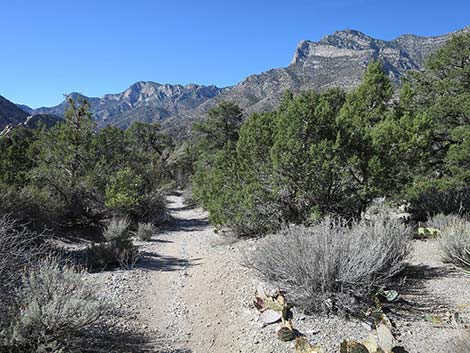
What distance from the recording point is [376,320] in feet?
12.6

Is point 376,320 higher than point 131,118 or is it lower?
lower

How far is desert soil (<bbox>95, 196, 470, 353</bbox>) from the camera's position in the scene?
377 centimetres

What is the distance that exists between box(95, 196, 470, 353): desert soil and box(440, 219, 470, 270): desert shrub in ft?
0.65

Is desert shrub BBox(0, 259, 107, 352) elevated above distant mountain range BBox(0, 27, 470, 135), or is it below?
below

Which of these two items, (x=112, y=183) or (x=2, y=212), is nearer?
(x=2, y=212)

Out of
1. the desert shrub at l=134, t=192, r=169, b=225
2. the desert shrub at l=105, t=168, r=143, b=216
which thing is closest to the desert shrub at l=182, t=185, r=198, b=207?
the desert shrub at l=134, t=192, r=169, b=225

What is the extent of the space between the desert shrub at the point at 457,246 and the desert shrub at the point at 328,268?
4.48ft

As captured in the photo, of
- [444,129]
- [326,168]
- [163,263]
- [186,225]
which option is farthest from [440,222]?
[186,225]

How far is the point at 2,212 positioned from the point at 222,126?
19.3 metres

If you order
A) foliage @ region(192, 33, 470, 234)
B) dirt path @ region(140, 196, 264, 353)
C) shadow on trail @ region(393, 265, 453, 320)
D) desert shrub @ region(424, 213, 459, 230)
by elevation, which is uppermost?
foliage @ region(192, 33, 470, 234)

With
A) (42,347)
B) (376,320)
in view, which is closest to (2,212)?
(42,347)

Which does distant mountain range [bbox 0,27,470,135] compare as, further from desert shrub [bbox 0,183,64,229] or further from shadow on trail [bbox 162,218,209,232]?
desert shrub [bbox 0,183,64,229]

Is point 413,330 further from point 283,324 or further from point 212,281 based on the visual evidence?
point 212,281

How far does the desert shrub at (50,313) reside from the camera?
10.4 feet
